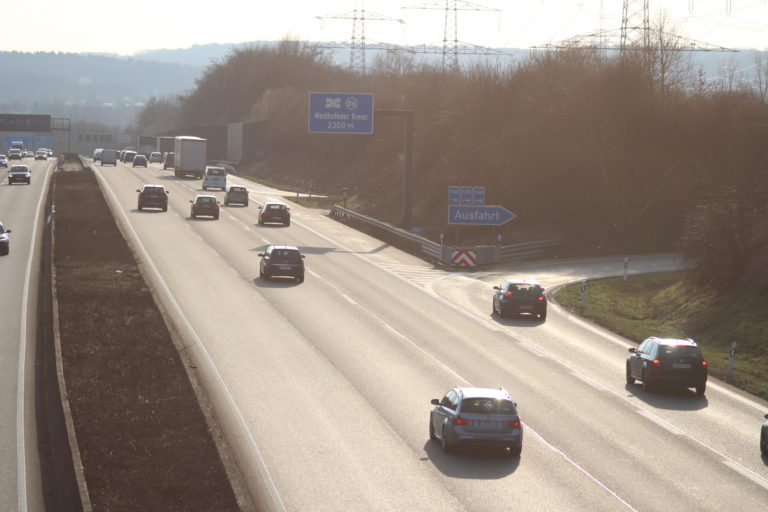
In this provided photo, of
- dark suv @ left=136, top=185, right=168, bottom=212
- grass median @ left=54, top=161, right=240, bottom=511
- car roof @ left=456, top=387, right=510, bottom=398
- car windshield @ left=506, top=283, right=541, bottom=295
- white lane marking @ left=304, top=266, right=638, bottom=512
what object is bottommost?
white lane marking @ left=304, top=266, right=638, bottom=512

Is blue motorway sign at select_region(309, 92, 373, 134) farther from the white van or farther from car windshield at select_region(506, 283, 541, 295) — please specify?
car windshield at select_region(506, 283, 541, 295)

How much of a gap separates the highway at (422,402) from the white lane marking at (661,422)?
7 cm

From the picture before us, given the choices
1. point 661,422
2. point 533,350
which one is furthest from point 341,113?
point 661,422

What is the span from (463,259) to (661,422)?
30.0 metres

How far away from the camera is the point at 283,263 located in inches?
1864

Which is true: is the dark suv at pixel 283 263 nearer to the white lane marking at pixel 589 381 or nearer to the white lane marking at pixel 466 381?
the white lane marking at pixel 466 381

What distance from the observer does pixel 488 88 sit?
8300 cm

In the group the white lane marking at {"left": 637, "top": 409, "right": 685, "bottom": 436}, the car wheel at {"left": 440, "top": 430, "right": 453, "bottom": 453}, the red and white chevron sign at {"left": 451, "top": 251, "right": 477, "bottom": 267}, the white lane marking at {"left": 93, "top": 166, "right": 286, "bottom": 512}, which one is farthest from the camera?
the red and white chevron sign at {"left": 451, "top": 251, "right": 477, "bottom": 267}

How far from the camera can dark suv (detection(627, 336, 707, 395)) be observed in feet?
94.1

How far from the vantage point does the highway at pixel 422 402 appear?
64.2 ft

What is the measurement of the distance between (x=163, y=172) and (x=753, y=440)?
347 ft

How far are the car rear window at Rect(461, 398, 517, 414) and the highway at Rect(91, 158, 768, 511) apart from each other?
1006mm

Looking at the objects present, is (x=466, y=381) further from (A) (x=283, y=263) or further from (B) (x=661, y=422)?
(A) (x=283, y=263)

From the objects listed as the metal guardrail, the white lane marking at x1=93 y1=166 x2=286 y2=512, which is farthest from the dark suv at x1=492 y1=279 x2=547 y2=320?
the metal guardrail
